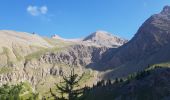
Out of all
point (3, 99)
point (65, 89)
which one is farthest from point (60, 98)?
point (3, 99)

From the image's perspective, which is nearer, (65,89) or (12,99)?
(65,89)

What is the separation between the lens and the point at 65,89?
3111 centimetres

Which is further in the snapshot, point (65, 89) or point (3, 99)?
point (3, 99)

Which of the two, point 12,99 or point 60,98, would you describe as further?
point 12,99

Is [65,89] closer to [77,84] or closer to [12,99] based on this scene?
[77,84]

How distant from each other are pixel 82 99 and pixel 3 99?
14832 cm

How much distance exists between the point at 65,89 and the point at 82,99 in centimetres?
196

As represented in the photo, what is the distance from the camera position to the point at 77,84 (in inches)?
1220

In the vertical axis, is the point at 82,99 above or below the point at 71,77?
below

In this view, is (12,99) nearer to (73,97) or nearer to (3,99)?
(3,99)

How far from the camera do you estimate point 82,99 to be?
3005 cm

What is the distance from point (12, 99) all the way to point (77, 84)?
15425 cm

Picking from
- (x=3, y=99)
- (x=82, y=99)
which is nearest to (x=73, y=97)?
(x=82, y=99)

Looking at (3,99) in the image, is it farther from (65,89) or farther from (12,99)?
(65,89)
